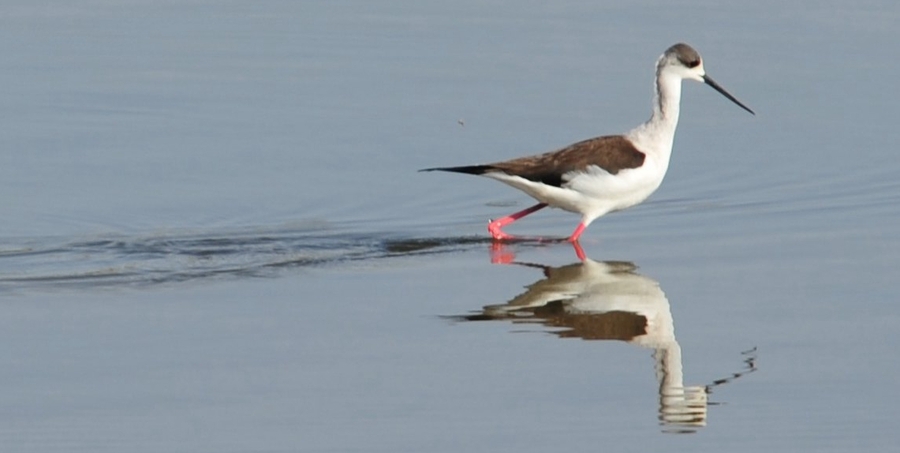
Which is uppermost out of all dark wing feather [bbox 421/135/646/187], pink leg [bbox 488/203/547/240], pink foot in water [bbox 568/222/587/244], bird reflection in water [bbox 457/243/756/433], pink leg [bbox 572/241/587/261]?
dark wing feather [bbox 421/135/646/187]

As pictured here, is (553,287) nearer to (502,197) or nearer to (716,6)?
(502,197)

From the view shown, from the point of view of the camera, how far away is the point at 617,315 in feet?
31.8

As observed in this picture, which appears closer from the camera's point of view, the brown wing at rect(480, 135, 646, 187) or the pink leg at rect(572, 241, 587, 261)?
the pink leg at rect(572, 241, 587, 261)

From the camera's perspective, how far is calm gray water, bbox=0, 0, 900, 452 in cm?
794

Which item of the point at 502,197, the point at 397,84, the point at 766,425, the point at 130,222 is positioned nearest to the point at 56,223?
the point at 130,222

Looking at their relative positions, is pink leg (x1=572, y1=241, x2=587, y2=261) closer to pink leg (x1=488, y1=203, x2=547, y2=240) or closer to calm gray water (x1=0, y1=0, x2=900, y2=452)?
calm gray water (x1=0, y1=0, x2=900, y2=452)

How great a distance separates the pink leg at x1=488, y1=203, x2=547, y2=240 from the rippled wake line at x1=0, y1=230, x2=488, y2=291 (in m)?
0.10

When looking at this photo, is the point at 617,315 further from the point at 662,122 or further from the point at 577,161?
the point at 662,122

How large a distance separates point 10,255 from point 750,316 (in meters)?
4.37

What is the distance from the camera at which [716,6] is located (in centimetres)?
1805

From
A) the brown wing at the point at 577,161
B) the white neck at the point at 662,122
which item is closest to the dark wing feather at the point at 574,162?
the brown wing at the point at 577,161

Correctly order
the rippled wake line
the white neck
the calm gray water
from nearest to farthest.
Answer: the calm gray water < the rippled wake line < the white neck

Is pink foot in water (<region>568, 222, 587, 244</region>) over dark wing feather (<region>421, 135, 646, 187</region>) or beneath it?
beneath

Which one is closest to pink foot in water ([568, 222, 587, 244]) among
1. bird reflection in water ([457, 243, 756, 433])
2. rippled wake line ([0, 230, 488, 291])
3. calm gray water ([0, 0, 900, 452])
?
calm gray water ([0, 0, 900, 452])
